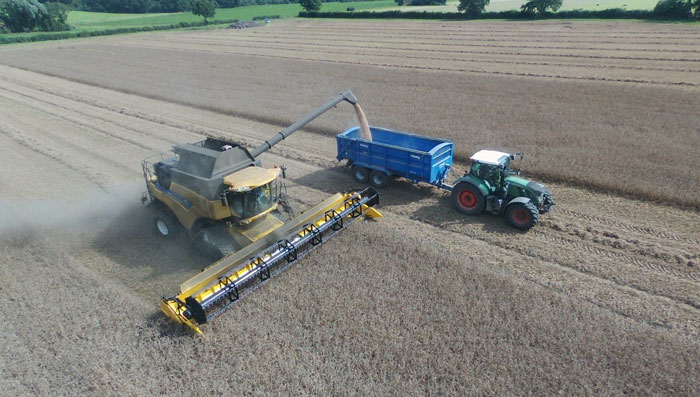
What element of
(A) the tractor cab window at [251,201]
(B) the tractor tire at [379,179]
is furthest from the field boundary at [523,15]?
(A) the tractor cab window at [251,201]

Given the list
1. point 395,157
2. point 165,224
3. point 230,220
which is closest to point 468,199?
point 395,157

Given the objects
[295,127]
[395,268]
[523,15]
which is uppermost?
[295,127]

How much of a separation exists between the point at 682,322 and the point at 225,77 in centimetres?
3167

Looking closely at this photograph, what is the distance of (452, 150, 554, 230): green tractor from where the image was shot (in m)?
11.3

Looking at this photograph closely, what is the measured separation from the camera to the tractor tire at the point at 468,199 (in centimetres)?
1197

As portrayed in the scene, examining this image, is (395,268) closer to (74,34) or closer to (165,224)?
(165,224)

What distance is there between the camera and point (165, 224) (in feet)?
36.9

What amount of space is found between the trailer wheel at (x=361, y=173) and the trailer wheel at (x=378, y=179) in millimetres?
181

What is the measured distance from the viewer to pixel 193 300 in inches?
318

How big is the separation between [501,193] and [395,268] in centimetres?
387

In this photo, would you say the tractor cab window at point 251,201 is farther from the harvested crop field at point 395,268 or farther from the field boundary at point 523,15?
the field boundary at point 523,15

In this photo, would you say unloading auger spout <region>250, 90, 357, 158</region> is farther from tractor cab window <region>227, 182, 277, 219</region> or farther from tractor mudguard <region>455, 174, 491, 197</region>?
tractor mudguard <region>455, 174, 491, 197</region>

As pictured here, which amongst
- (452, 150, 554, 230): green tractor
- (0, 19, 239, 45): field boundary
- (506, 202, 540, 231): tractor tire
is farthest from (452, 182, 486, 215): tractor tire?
(0, 19, 239, 45): field boundary

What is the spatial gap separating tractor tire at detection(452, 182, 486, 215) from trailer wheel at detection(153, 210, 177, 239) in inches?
296
